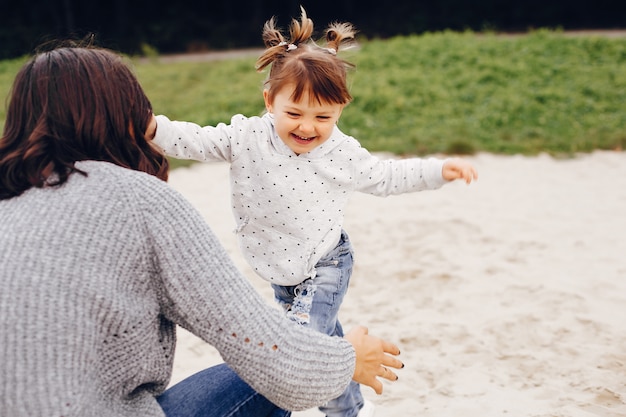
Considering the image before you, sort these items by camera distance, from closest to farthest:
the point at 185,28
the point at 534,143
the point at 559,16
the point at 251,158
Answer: the point at 251,158
the point at 534,143
the point at 559,16
the point at 185,28

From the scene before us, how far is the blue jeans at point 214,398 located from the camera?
1636mm

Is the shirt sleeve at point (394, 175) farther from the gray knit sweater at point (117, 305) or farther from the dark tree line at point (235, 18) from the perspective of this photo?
the dark tree line at point (235, 18)

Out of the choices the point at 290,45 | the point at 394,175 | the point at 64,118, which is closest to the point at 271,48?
the point at 290,45

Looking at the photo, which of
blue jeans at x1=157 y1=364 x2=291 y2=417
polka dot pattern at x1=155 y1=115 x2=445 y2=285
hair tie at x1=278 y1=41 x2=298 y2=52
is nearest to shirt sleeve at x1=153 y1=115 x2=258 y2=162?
polka dot pattern at x1=155 y1=115 x2=445 y2=285

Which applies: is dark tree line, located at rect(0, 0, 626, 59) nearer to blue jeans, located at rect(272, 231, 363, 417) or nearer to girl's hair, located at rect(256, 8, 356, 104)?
girl's hair, located at rect(256, 8, 356, 104)

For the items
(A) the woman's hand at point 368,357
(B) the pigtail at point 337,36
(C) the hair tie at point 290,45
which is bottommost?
(A) the woman's hand at point 368,357

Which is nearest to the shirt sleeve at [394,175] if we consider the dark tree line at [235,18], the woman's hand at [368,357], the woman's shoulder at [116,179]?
the woman's hand at [368,357]

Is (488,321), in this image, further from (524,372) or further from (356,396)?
(356,396)

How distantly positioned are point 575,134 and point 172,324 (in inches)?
259

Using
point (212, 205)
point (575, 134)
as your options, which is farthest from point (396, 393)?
point (575, 134)

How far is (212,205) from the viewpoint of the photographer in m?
5.57

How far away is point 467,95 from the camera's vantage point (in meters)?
8.62

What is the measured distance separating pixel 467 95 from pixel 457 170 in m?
6.58

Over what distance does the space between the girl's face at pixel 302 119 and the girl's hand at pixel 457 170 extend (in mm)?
378
